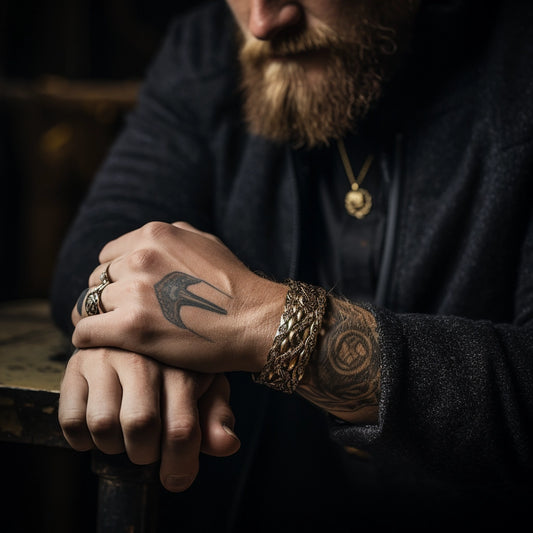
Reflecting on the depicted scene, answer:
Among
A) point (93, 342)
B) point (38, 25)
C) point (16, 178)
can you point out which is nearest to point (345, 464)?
point (93, 342)

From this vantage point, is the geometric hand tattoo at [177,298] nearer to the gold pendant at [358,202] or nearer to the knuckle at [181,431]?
the knuckle at [181,431]

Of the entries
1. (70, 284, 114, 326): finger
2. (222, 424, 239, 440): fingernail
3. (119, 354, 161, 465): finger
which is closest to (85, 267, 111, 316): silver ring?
(70, 284, 114, 326): finger

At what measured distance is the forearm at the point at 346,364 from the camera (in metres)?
0.69

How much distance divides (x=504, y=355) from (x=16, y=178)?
7.79 feet

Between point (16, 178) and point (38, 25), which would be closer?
point (16, 178)

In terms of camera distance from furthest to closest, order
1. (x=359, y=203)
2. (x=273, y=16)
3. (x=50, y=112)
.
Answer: (x=50, y=112), (x=359, y=203), (x=273, y=16)

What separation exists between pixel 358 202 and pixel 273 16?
42cm

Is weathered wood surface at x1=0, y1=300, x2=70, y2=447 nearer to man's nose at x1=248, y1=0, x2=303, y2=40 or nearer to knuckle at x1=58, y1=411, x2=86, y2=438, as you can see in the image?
knuckle at x1=58, y1=411, x2=86, y2=438

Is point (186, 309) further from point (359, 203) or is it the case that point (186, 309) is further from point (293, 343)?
point (359, 203)

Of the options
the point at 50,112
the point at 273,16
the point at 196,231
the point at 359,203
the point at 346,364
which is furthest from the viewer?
the point at 50,112

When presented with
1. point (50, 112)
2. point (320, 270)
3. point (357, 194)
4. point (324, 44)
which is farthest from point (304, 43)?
point (50, 112)

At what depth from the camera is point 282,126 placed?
1079 mm

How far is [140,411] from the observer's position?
58 cm

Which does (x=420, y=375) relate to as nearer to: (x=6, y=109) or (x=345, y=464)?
(x=345, y=464)
